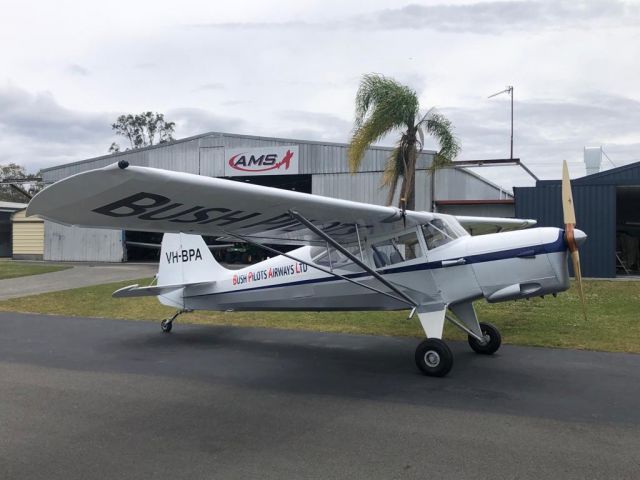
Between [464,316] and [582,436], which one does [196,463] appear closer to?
[582,436]

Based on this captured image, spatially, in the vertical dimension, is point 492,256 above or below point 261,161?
below

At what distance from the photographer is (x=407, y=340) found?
9.45m

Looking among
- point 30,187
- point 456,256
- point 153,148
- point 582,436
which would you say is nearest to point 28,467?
point 582,436

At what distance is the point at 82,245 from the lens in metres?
32.8

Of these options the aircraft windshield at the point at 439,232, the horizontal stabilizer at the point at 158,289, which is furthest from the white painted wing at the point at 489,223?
the horizontal stabilizer at the point at 158,289

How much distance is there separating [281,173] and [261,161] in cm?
125

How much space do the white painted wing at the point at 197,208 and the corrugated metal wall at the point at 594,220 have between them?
13954mm

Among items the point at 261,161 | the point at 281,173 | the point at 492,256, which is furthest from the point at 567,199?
the point at 261,161

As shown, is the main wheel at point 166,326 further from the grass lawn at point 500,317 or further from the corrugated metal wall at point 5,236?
the corrugated metal wall at point 5,236

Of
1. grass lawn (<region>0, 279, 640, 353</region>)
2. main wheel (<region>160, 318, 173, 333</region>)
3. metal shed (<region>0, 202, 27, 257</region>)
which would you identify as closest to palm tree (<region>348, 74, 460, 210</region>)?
grass lawn (<region>0, 279, 640, 353</region>)

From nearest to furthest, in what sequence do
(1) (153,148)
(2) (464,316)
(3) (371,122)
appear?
(2) (464,316) → (3) (371,122) → (1) (153,148)

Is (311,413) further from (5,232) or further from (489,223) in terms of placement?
(5,232)

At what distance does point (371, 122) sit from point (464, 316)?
829 cm

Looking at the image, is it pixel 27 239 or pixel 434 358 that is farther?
pixel 27 239
